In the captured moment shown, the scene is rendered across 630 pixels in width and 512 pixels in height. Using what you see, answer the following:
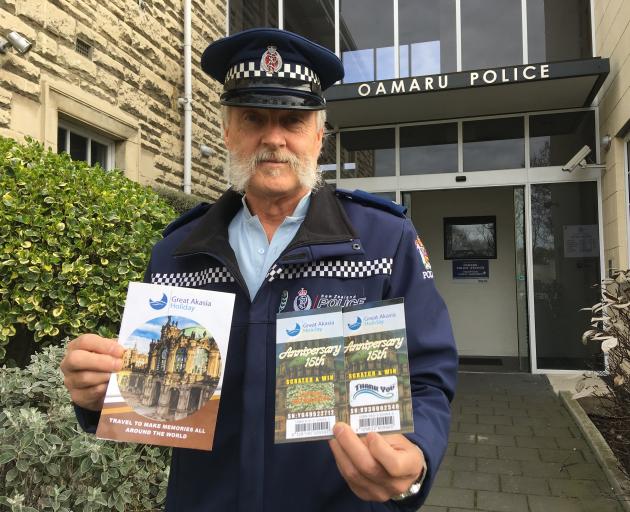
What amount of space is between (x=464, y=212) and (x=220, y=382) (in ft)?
29.3

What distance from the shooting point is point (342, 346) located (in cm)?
111

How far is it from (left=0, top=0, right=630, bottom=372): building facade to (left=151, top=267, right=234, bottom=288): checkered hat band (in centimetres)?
408

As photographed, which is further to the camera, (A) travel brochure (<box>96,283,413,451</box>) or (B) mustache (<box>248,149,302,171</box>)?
(B) mustache (<box>248,149,302,171</box>)

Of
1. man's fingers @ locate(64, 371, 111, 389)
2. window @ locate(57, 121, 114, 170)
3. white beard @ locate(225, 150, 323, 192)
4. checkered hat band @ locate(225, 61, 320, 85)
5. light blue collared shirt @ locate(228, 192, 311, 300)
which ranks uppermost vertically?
window @ locate(57, 121, 114, 170)

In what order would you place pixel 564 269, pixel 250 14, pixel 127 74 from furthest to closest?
pixel 250 14, pixel 564 269, pixel 127 74

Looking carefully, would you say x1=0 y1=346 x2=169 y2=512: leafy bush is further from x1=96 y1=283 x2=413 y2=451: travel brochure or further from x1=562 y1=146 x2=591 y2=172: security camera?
x1=562 y1=146 x2=591 y2=172: security camera

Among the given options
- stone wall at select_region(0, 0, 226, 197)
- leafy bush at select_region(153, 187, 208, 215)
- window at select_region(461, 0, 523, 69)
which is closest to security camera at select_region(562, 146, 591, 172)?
window at select_region(461, 0, 523, 69)

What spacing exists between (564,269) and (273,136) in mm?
6862

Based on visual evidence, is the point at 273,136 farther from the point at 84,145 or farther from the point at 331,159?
the point at 331,159

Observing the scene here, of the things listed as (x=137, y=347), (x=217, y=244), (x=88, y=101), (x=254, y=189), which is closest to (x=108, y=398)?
(x=137, y=347)

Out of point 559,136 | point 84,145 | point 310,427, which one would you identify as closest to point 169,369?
point 310,427

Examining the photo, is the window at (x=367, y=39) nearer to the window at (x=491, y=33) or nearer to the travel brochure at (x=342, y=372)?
the window at (x=491, y=33)

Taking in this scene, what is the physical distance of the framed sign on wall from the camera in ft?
30.9

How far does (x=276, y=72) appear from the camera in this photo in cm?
147
